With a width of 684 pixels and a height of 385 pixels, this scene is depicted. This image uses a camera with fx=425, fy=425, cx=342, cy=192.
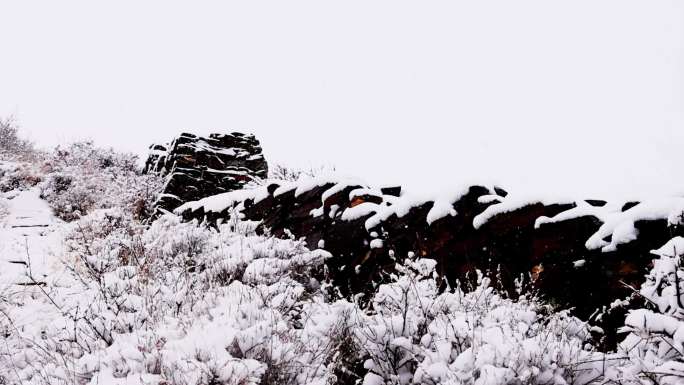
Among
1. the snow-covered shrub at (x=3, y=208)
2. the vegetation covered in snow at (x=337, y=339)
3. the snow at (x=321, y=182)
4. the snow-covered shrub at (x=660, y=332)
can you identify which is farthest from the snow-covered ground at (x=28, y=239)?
the snow-covered shrub at (x=660, y=332)

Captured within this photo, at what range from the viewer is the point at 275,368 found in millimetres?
2227

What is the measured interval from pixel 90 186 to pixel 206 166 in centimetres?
358

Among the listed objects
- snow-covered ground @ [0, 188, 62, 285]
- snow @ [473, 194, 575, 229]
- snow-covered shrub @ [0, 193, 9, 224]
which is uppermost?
snow @ [473, 194, 575, 229]

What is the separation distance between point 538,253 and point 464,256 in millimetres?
635

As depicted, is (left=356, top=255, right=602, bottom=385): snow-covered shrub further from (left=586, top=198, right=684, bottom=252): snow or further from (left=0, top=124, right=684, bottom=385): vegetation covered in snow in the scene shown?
(left=586, top=198, right=684, bottom=252): snow

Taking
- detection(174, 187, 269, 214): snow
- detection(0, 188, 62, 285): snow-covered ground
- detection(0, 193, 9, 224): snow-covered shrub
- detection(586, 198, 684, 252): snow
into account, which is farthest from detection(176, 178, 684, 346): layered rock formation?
detection(0, 193, 9, 224): snow-covered shrub

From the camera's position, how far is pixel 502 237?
3678 millimetres

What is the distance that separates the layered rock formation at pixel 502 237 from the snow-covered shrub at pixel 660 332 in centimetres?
23

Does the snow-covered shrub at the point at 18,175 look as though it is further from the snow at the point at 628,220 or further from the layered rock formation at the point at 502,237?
the snow at the point at 628,220

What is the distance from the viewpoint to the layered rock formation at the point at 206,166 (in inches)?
405

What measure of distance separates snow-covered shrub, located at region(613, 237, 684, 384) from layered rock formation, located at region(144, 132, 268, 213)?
947 centimetres

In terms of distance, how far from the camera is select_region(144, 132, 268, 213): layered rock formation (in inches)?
405

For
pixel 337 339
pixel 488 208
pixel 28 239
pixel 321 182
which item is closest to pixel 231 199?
pixel 321 182

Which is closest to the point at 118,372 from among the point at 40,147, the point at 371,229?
the point at 371,229
